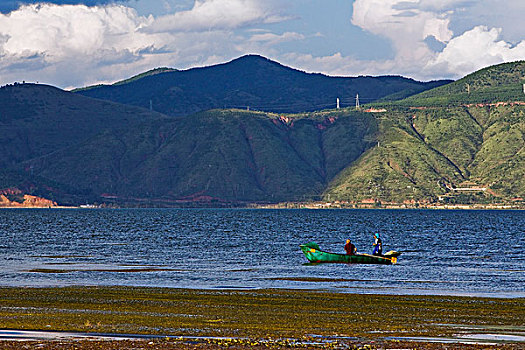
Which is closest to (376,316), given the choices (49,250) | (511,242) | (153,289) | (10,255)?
(153,289)

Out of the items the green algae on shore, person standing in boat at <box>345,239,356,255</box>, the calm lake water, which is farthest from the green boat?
the green algae on shore

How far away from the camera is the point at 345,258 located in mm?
72750

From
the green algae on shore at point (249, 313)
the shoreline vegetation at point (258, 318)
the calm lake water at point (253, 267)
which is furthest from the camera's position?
the calm lake water at point (253, 267)

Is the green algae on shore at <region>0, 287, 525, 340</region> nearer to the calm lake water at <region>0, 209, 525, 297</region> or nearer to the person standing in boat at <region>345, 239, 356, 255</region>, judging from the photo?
the calm lake water at <region>0, 209, 525, 297</region>

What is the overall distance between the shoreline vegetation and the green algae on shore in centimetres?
4

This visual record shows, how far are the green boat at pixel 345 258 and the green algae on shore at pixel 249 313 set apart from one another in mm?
23153

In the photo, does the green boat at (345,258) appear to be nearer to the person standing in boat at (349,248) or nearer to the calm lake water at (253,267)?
the person standing in boat at (349,248)

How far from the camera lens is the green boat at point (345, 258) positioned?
7262cm

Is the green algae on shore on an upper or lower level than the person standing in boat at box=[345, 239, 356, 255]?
Result: upper

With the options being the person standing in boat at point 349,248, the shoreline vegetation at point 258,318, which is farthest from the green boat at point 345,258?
the shoreline vegetation at point 258,318

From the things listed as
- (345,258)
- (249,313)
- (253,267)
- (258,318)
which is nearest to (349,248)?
(345,258)

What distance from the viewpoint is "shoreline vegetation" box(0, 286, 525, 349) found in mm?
31250

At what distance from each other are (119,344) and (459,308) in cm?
1934

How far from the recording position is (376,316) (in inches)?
1532
